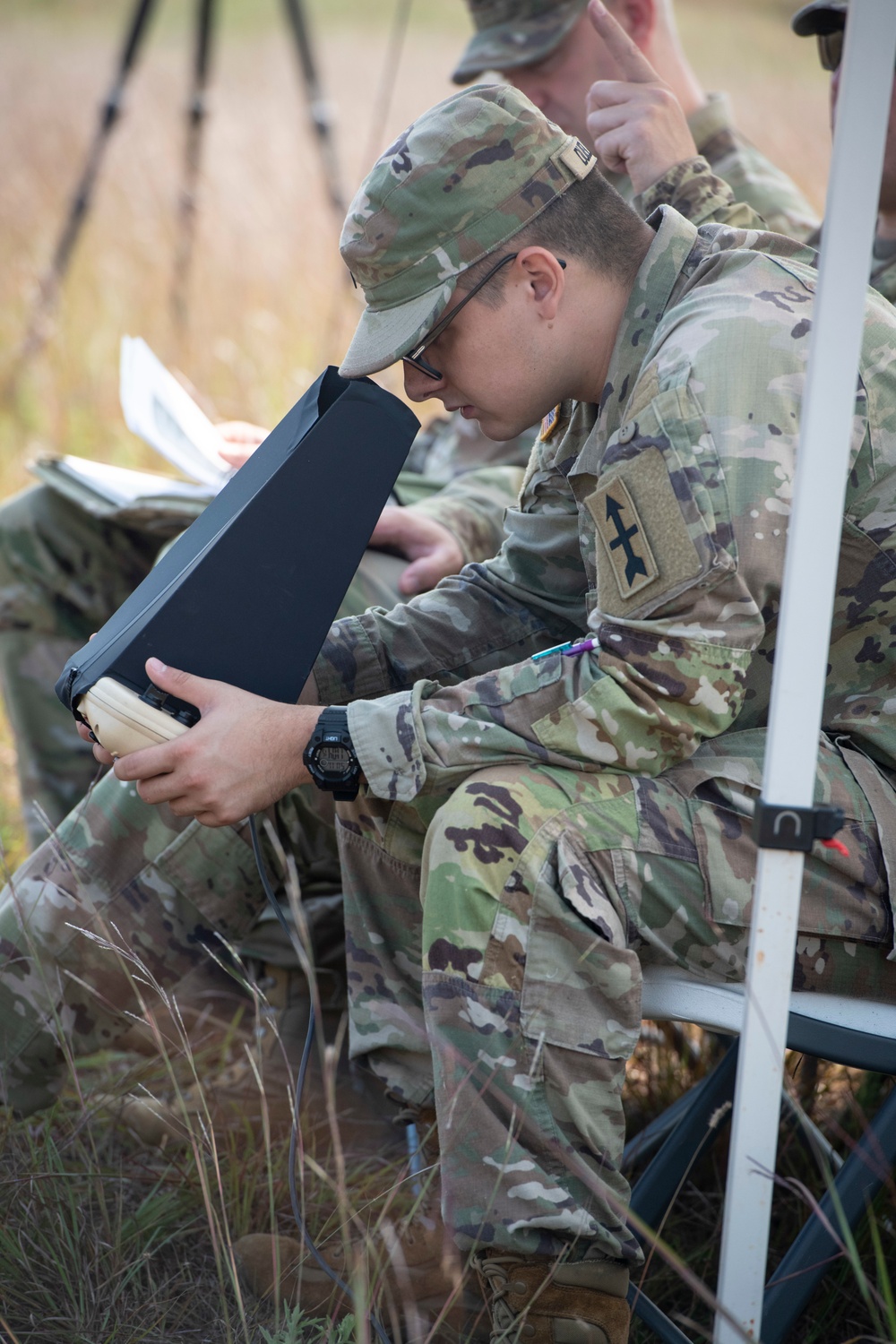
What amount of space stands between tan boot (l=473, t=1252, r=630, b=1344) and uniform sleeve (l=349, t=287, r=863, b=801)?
546 mm

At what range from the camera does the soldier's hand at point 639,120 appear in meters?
2.19

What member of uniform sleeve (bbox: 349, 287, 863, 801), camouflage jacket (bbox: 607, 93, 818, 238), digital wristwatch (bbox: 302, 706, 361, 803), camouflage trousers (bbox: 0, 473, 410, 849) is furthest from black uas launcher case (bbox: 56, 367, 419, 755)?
camouflage jacket (bbox: 607, 93, 818, 238)

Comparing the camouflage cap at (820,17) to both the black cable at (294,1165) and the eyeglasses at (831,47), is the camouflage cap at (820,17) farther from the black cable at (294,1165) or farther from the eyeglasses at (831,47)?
the black cable at (294,1165)

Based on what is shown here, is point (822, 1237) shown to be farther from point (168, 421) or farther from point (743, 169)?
point (743, 169)

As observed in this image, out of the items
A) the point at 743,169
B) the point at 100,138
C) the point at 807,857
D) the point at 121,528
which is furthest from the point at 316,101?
the point at 807,857

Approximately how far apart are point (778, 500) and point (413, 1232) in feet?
3.49

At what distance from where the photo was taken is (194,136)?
4.91 metres

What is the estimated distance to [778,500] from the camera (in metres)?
1.37

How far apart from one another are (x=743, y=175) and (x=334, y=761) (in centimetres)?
193

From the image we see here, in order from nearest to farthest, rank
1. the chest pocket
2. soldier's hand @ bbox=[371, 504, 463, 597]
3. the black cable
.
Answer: the chest pocket, the black cable, soldier's hand @ bbox=[371, 504, 463, 597]

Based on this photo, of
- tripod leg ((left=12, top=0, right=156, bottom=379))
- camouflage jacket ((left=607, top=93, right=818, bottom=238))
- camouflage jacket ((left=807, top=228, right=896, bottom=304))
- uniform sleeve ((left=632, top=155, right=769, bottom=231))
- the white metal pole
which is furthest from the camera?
tripod leg ((left=12, top=0, right=156, bottom=379))

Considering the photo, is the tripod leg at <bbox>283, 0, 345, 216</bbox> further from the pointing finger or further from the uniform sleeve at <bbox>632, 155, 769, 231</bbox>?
the uniform sleeve at <bbox>632, 155, 769, 231</bbox>

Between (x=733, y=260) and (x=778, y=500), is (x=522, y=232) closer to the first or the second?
(x=733, y=260)

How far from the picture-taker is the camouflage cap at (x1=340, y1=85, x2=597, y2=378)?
153cm
